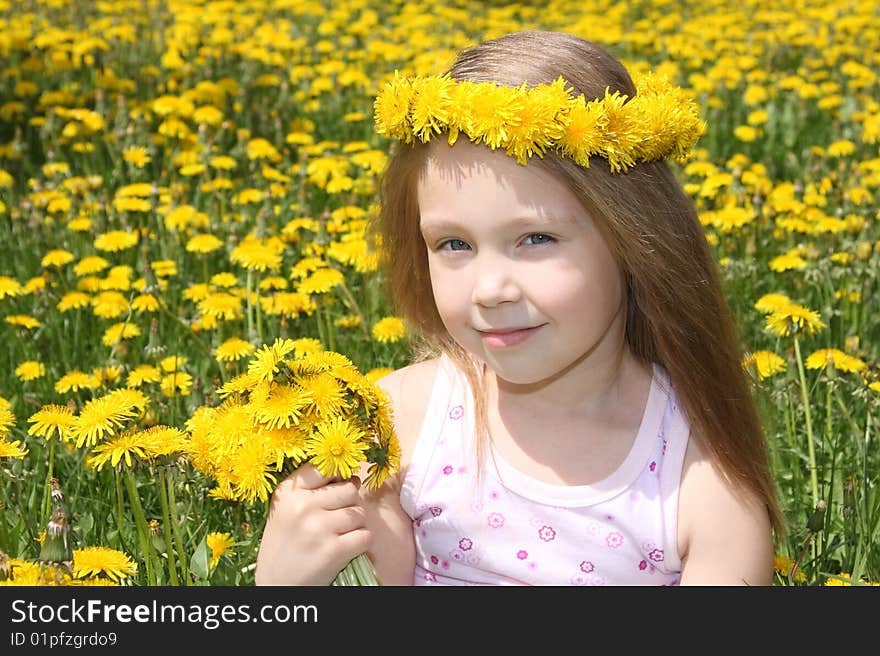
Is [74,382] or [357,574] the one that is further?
[74,382]

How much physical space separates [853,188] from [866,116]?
78cm

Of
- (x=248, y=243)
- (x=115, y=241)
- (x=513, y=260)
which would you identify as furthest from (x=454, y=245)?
(x=115, y=241)

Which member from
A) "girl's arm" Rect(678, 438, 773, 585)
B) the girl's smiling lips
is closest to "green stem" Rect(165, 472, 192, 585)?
the girl's smiling lips

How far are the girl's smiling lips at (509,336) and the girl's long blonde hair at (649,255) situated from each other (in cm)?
17

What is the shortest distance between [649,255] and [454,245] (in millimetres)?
275

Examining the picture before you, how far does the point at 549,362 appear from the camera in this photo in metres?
1.74

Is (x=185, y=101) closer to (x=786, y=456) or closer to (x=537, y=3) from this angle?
(x=786, y=456)

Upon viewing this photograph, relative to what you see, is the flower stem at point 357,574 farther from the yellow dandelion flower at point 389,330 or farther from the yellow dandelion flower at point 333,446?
the yellow dandelion flower at point 389,330

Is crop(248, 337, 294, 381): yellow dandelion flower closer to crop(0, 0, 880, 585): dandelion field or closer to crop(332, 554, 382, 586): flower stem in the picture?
crop(0, 0, 880, 585): dandelion field

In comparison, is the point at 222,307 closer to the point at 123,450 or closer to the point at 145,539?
the point at 145,539

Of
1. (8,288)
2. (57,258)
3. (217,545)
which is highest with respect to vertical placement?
(57,258)

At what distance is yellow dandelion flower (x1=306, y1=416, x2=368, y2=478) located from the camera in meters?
1.57

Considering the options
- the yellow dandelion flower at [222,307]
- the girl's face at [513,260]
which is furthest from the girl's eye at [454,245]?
the yellow dandelion flower at [222,307]
